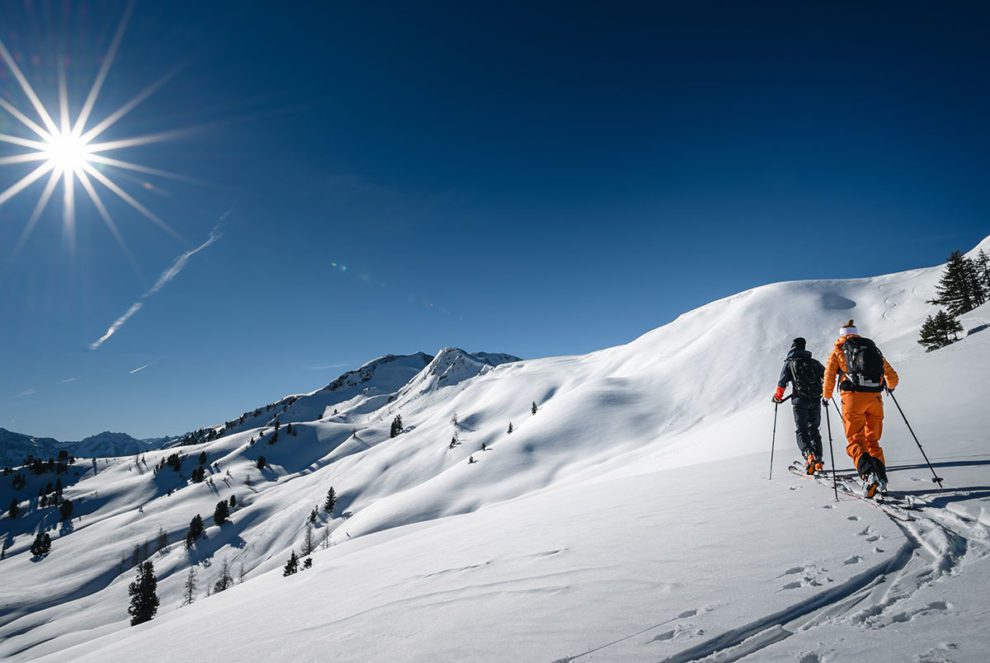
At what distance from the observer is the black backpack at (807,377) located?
9.76 meters

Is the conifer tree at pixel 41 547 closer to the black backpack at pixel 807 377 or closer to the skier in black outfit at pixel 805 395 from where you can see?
the skier in black outfit at pixel 805 395

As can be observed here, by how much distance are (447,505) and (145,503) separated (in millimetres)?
193316

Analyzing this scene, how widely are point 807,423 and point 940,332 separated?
42.5 metres

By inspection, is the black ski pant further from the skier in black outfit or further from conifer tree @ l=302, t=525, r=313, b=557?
conifer tree @ l=302, t=525, r=313, b=557

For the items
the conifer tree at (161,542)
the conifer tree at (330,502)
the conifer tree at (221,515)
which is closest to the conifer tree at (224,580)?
the conifer tree at (221,515)

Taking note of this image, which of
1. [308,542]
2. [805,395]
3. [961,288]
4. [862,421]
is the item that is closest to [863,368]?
[862,421]

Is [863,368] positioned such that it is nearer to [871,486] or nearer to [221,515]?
[871,486]

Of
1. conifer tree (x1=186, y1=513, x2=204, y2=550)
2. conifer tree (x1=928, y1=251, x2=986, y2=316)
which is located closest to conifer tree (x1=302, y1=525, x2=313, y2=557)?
conifer tree (x1=186, y1=513, x2=204, y2=550)

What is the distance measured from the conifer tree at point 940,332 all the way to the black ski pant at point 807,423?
1532 inches

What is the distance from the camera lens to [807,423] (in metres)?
9.64

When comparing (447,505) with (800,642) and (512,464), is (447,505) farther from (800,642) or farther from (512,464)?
(800,642)

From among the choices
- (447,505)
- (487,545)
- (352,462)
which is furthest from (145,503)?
(487,545)

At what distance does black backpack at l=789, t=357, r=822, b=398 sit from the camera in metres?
9.76

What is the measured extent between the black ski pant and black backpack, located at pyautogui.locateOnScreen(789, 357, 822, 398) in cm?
16
